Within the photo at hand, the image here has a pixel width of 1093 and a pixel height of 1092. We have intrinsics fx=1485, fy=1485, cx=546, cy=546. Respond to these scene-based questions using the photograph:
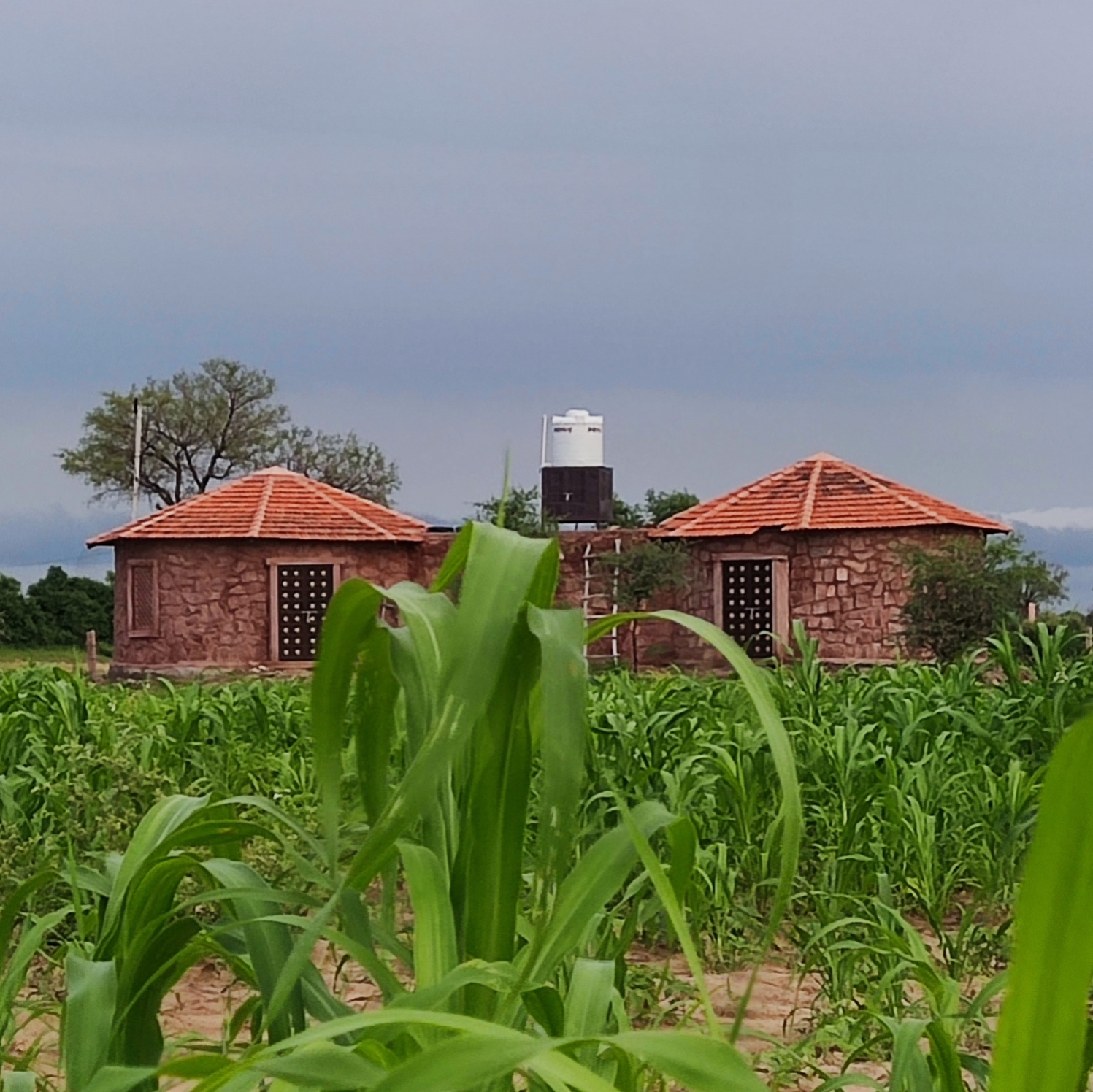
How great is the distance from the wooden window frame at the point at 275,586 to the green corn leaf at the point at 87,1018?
59.9 feet

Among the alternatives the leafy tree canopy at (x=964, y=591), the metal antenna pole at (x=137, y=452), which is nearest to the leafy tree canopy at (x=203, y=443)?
the metal antenna pole at (x=137, y=452)

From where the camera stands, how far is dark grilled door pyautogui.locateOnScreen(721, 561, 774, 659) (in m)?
18.9

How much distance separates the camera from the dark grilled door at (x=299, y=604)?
19.7 m

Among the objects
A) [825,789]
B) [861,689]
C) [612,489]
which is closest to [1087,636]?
[861,689]

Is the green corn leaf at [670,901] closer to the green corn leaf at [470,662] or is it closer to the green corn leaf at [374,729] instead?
the green corn leaf at [470,662]

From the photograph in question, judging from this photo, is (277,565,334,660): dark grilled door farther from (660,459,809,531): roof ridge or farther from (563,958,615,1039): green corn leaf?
(563,958,615,1039): green corn leaf

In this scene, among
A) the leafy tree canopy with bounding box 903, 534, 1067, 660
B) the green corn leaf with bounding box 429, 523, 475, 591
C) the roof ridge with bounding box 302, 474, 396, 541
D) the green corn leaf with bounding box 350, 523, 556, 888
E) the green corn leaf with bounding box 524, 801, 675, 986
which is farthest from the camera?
the roof ridge with bounding box 302, 474, 396, 541

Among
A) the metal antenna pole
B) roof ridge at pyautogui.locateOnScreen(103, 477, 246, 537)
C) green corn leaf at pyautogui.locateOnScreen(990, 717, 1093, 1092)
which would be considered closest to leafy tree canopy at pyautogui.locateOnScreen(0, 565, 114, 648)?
the metal antenna pole

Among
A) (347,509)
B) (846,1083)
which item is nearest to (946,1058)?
(846,1083)

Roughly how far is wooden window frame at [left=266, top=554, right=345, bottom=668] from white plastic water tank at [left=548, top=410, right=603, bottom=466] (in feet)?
11.9

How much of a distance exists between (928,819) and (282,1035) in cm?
232

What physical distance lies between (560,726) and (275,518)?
19.2m

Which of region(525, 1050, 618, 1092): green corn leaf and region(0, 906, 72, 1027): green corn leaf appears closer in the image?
region(525, 1050, 618, 1092): green corn leaf

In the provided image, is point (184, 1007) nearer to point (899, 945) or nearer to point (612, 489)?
point (899, 945)
